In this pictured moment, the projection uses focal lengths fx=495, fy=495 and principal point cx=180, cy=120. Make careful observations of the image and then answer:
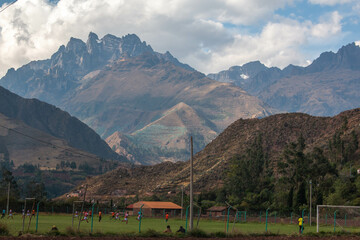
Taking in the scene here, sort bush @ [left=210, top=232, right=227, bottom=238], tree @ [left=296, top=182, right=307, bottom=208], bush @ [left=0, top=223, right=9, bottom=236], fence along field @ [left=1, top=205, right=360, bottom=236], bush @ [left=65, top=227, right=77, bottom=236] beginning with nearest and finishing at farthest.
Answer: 1. bush @ [left=0, top=223, right=9, bottom=236]
2. bush @ [left=65, top=227, right=77, bottom=236]
3. bush @ [left=210, top=232, right=227, bottom=238]
4. fence along field @ [left=1, top=205, right=360, bottom=236]
5. tree @ [left=296, top=182, right=307, bottom=208]

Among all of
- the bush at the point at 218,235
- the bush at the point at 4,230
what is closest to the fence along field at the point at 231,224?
the bush at the point at 218,235

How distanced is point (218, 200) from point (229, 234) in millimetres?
99628

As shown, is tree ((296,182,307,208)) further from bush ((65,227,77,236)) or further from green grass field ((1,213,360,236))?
bush ((65,227,77,236))

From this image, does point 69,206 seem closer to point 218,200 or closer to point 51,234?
point 218,200

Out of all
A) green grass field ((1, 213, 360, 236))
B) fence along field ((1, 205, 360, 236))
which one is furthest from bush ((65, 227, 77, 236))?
fence along field ((1, 205, 360, 236))

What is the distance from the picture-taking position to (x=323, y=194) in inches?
4338

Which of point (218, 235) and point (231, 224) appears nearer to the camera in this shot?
point (218, 235)

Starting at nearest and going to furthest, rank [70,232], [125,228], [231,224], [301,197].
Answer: [70,232] → [125,228] → [231,224] → [301,197]

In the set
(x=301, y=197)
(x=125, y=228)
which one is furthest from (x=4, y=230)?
(x=301, y=197)

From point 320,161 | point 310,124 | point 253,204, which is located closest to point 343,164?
point 320,161

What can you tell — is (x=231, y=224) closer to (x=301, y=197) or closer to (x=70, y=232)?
(x=301, y=197)

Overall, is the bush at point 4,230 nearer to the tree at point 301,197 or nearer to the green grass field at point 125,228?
the green grass field at point 125,228

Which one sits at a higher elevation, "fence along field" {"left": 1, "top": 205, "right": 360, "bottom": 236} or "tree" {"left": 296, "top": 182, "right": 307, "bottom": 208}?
"tree" {"left": 296, "top": 182, "right": 307, "bottom": 208}

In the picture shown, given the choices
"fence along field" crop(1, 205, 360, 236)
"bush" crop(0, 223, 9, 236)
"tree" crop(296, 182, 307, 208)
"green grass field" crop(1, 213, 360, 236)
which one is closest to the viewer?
"bush" crop(0, 223, 9, 236)
